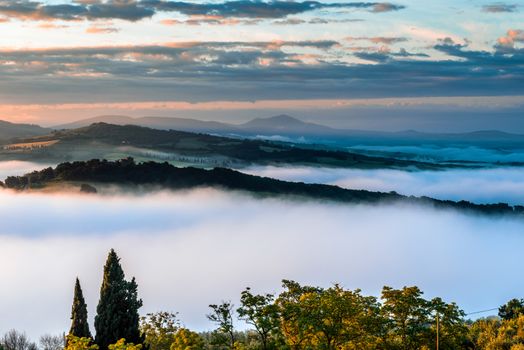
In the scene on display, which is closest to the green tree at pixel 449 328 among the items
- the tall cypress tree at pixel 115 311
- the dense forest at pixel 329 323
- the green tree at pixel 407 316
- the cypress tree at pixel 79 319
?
the dense forest at pixel 329 323

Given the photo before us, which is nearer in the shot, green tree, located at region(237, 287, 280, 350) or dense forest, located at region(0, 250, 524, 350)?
green tree, located at region(237, 287, 280, 350)

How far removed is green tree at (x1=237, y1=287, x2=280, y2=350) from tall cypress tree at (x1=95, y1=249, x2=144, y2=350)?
1799cm

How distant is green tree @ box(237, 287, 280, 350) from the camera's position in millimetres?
51844

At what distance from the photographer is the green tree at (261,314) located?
5184cm

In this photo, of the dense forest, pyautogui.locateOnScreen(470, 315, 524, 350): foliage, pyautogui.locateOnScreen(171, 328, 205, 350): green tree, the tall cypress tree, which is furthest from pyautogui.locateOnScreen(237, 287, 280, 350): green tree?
pyautogui.locateOnScreen(470, 315, 524, 350): foliage

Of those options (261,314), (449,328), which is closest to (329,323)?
(261,314)

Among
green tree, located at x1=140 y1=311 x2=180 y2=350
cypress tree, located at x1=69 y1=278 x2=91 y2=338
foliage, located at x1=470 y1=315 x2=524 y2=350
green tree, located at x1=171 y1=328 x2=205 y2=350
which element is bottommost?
green tree, located at x1=140 y1=311 x2=180 y2=350

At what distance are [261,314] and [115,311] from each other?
21945 mm

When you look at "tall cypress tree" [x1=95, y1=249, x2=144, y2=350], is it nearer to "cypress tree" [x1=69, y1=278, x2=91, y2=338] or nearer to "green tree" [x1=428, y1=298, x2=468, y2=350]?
"cypress tree" [x1=69, y1=278, x2=91, y2=338]

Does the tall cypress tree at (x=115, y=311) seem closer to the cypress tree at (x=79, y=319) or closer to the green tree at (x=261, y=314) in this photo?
the cypress tree at (x=79, y=319)

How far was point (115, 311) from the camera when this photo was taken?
6844 centimetres

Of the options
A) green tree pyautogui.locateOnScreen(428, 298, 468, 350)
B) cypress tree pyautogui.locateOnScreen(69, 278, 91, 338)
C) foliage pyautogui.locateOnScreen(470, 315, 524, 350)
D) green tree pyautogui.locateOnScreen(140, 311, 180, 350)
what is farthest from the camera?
green tree pyautogui.locateOnScreen(140, 311, 180, 350)

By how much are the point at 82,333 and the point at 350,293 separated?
3241 cm

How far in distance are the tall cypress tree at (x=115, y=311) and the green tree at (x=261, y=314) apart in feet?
59.0
